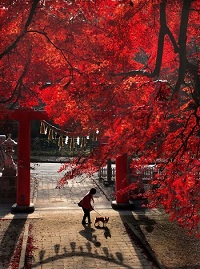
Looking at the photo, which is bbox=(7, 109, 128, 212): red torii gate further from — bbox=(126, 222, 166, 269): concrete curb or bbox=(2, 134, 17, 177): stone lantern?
bbox=(2, 134, 17, 177): stone lantern

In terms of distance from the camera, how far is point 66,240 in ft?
41.8

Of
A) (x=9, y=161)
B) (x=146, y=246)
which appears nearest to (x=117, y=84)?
(x=146, y=246)

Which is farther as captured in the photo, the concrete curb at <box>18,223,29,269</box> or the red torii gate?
the red torii gate

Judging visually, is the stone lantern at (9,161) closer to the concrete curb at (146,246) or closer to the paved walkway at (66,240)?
the paved walkway at (66,240)

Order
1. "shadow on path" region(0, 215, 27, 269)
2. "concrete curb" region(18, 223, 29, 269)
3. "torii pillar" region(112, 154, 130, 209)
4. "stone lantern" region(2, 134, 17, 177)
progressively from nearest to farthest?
1. "concrete curb" region(18, 223, 29, 269)
2. "shadow on path" region(0, 215, 27, 269)
3. "torii pillar" region(112, 154, 130, 209)
4. "stone lantern" region(2, 134, 17, 177)

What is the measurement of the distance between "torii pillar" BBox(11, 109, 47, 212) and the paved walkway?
69 centimetres

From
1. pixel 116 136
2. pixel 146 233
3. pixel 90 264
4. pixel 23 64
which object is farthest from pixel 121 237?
pixel 23 64

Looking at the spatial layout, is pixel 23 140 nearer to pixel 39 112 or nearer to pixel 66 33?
pixel 39 112

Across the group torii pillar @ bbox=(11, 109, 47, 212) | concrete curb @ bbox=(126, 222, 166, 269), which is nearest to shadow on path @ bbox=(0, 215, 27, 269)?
torii pillar @ bbox=(11, 109, 47, 212)

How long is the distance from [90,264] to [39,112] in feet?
25.7

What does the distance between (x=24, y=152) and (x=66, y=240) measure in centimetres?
535

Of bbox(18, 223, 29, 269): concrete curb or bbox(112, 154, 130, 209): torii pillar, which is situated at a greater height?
bbox(112, 154, 130, 209): torii pillar

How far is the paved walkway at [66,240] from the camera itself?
34.8 feet

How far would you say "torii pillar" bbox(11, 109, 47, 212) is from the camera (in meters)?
16.4
